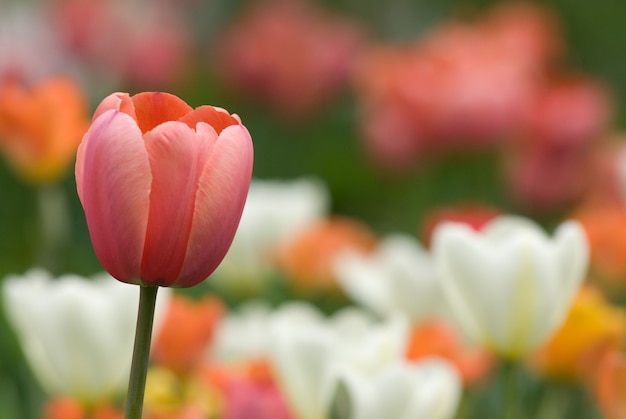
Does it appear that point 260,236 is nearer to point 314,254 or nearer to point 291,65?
point 314,254

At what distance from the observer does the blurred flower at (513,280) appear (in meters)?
0.99

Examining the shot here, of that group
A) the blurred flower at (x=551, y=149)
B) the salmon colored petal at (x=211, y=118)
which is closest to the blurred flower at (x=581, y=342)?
the salmon colored petal at (x=211, y=118)

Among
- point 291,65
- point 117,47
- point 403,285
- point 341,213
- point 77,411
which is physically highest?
point 117,47

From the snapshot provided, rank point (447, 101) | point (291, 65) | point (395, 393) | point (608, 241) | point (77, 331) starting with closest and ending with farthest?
1. point (395, 393)
2. point (77, 331)
3. point (608, 241)
4. point (447, 101)
5. point (291, 65)

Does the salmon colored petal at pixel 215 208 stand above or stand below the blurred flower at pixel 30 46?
below

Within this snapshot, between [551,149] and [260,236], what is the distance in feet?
2.73

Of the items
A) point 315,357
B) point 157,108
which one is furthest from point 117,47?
point 157,108

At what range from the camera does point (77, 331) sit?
1016 mm

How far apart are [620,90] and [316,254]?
3.02m

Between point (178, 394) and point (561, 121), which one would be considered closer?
point (178, 394)

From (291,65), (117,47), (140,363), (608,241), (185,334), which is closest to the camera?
(140,363)

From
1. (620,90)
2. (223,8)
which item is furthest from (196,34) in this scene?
(620,90)

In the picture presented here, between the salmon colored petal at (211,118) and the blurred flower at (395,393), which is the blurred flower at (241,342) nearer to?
the blurred flower at (395,393)

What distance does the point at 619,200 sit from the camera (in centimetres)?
206
